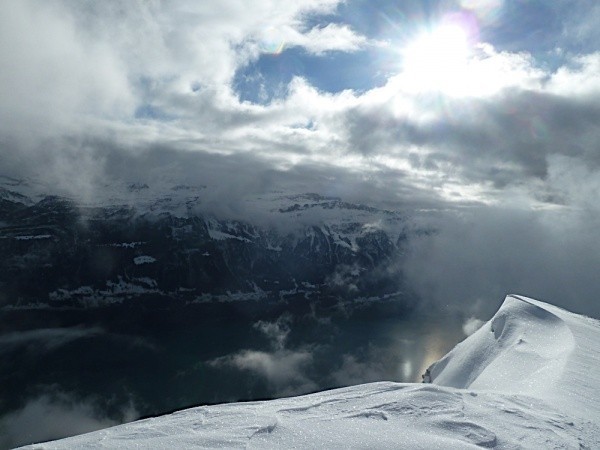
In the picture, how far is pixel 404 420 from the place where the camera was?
1736cm

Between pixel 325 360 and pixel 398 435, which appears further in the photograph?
pixel 325 360

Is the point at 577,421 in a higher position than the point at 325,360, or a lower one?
higher

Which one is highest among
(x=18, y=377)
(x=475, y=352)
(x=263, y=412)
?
(x=263, y=412)

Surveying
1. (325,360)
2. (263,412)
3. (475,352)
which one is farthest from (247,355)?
(263,412)

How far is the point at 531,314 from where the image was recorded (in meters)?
43.1

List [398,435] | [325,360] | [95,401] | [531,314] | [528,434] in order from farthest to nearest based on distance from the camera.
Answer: [325,360]
[95,401]
[531,314]
[528,434]
[398,435]

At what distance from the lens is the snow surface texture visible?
49.3 feet

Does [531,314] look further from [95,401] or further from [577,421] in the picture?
[95,401]

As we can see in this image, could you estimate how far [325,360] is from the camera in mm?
189500

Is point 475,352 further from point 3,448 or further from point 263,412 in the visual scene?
point 3,448

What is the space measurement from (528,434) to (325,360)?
18201cm

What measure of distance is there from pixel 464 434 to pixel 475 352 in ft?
89.3

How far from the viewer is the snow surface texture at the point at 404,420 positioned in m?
15.0

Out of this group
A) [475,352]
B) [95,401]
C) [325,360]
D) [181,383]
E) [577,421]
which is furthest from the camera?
[325,360]
